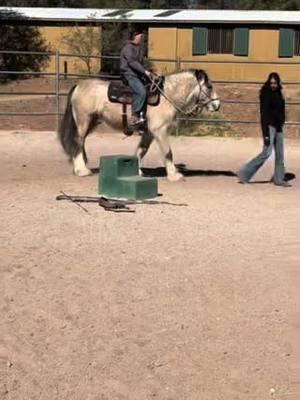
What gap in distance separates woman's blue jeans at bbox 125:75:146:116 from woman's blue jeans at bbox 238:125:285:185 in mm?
1678

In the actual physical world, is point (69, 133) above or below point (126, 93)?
below

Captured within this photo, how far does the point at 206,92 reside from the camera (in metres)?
10.9

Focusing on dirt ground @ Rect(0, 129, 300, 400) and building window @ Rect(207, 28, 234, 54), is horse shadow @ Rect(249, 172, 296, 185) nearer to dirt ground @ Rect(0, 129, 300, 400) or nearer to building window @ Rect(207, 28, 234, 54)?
dirt ground @ Rect(0, 129, 300, 400)

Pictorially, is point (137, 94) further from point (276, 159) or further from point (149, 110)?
point (276, 159)

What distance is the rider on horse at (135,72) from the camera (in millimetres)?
10594

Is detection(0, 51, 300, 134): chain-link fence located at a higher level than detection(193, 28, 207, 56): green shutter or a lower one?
lower

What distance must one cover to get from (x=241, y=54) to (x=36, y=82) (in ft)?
29.7

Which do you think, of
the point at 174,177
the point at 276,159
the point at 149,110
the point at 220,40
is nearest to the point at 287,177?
the point at 276,159

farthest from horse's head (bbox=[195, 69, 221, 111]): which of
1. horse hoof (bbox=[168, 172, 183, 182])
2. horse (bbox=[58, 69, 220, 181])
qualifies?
horse hoof (bbox=[168, 172, 183, 182])

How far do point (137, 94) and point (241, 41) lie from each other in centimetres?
2550

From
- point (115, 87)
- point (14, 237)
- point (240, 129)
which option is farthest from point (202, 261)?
point (240, 129)

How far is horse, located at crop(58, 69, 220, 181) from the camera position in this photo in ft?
35.6

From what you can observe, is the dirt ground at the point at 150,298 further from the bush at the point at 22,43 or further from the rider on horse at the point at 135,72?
the bush at the point at 22,43

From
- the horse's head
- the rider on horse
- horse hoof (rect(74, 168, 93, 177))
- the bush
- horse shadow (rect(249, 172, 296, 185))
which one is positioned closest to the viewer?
the rider on horse
